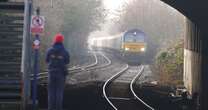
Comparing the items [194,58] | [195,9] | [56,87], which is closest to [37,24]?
[56,87]

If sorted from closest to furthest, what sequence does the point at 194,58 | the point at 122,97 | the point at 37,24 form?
the point at 37,24, the point at 194,58, the point at 122,97

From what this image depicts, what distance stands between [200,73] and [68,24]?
35.1 m

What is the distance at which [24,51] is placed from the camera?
1581 centimetres

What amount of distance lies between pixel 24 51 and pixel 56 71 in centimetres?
195

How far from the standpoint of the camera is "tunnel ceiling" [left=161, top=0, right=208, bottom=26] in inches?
782

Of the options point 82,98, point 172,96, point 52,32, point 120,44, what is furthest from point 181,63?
point 120,44

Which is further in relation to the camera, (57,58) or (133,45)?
(133,45)

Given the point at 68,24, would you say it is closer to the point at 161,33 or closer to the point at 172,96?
the point at 161,33

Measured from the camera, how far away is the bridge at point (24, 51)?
52.0 feet

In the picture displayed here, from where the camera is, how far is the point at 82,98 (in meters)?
21.0

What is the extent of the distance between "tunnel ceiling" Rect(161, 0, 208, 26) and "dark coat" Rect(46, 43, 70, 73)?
6730 millimetres

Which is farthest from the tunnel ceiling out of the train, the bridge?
the train

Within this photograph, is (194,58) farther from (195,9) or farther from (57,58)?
(57,58)

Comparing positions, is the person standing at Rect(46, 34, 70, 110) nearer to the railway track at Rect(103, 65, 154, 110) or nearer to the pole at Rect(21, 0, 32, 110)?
the pole at Rect(21, 0, 32, 110)
